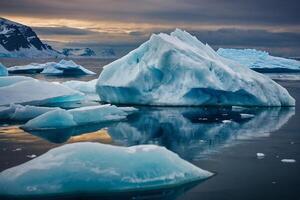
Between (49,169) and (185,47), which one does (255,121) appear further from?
(49,169)

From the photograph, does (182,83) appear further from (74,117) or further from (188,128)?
(74,117)

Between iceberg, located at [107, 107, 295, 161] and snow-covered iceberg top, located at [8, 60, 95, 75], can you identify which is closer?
iceberg, located at [107, 107, 295, 161]

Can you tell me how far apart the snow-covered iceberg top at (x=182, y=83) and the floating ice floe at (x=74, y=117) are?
3.36 m

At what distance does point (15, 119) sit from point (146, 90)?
663 centimetres

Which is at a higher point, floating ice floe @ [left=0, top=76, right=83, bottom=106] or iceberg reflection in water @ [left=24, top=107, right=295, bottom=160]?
floating ice floe @ [left=0, top=76, right=83, bottom=106]

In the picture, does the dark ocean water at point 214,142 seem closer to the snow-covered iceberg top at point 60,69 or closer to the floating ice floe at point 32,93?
the floating ice floe at point 32,93

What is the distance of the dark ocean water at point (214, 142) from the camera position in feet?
24.2

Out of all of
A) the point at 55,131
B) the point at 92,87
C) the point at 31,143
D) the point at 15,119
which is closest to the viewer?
the point at 31,143

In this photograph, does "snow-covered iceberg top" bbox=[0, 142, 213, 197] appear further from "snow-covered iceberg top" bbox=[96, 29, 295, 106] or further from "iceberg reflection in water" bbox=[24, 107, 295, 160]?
"snow-covered iceberg top" bbox=[96, 29, 295, 106]

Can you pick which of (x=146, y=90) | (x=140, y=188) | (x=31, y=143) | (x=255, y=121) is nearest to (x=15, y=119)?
(x=31, y=143)

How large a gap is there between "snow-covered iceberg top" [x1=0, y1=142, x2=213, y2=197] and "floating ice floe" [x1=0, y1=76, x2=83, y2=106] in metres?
10.6

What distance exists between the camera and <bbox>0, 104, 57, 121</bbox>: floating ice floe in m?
15.1

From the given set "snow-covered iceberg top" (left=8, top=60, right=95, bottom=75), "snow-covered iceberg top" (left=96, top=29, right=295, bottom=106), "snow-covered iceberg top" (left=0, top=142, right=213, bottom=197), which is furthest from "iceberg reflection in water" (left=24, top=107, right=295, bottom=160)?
"snow-covered iceberg top" (left=8, top=60, right=95, bottom=75)

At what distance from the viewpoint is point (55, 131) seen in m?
12.8
